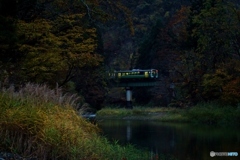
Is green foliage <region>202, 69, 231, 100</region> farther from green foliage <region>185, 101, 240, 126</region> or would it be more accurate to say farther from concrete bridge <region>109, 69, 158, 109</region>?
concrete bridge <region>109, 69, 158, 109</region>

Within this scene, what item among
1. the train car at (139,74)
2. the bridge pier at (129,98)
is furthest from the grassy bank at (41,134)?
the bridge pier at (129,98)

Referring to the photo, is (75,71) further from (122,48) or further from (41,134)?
(122,48)

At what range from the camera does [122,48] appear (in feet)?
190

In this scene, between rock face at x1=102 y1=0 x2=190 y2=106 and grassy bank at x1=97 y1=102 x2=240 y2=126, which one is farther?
rock face at x1=102 y1=0 x2=190 y2=106

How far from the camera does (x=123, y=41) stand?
60.7 meters

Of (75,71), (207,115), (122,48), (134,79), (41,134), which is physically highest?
(122,48)

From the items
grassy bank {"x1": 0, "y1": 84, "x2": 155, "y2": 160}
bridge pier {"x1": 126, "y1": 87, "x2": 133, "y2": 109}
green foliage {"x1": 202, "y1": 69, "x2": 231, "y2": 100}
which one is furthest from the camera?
bridge pier {"x1": 126, "y1": 87, "x2": 133, "y2": 109}

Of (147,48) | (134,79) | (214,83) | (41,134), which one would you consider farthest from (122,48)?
(41,134)

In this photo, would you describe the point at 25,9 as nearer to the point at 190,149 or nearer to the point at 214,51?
the point at 190,149

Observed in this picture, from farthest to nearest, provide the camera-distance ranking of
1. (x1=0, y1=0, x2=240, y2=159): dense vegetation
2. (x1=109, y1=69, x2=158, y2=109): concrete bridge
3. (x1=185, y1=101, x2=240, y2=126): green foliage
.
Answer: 1. (x1=109, y1=69, x2=158, y2=109): concrete bridge
2. (x1=185, y1=101, x2=240, y2=126): green foliage
3. (x1=0, y1=0, x2=240, y2=159): dense vegetation

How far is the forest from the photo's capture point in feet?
40.9

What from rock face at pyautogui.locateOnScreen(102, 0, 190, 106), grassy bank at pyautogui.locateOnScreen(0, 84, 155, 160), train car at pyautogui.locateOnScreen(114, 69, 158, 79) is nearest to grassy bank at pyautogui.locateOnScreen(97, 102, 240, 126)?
rock face at pyautogui.locateOnScreen(102, 0, 190, 106)

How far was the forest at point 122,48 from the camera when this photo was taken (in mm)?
12461

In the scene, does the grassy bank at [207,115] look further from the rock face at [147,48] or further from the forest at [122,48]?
the rock face at [147,48]
